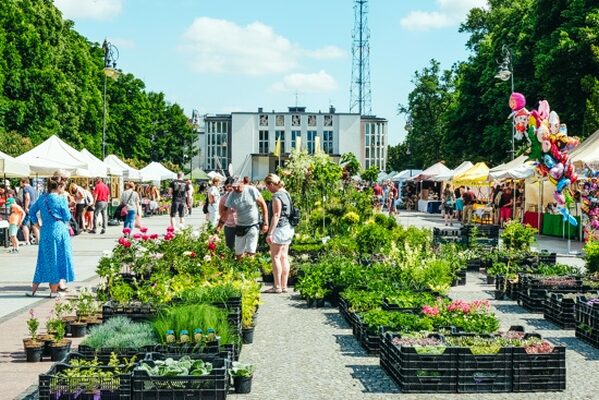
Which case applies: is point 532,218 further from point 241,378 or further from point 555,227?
point 241,378

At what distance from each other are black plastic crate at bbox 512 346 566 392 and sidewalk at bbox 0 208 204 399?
13.8 feet

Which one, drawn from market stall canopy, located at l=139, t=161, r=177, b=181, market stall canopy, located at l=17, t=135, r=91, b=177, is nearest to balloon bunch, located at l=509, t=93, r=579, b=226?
market stall canopy, located at l=17, t=135, r=91, b=177

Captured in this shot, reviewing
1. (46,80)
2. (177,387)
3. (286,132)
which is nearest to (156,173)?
(46,80)

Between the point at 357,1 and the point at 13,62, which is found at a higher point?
the point at 357,1

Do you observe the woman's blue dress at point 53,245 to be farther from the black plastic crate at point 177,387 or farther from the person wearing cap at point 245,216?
the black plastic crate at point 177,387

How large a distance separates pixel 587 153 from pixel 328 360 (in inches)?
646

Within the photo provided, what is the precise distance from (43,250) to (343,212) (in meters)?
10.2

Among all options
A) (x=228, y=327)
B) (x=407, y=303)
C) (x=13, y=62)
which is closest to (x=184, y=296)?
(x=228, y=327)

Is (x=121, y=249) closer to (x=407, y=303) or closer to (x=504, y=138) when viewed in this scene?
(x=407, y=303)

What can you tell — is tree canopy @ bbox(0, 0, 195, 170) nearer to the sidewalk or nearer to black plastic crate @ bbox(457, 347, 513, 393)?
the sidewalk

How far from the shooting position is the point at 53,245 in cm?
1297

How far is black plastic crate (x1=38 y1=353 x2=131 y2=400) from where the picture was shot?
6602 mm

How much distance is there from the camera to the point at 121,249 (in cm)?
1231

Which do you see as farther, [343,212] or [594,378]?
[343,212]
